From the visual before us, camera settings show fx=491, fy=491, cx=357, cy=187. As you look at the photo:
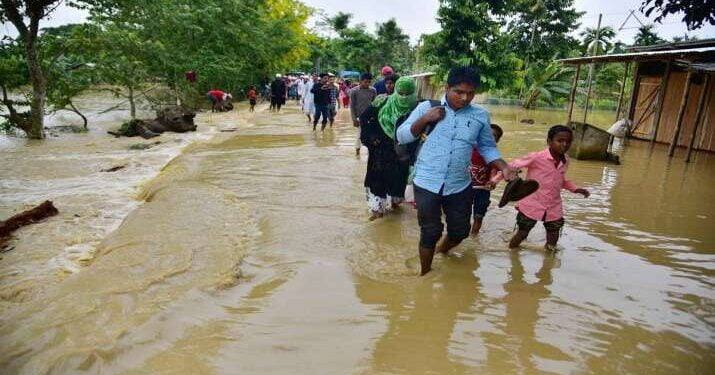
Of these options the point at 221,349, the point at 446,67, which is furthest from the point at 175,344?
the point at 446,67

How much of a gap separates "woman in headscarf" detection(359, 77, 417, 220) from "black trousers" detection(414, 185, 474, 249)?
154cm

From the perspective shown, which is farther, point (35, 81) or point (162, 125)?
point (162, 125)

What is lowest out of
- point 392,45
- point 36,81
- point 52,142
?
point 52,142

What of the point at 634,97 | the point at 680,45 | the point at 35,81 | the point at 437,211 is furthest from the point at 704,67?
the point at 35,81

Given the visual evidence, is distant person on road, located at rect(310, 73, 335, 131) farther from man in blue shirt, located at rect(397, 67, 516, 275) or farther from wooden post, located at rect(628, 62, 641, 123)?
wooden post, located at rect(628, 62, 641, 123)

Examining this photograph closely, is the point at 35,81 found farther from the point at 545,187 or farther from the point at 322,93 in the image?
the point at 545,187

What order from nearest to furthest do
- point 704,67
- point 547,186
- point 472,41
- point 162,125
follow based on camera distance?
point 547,186 < point 704,67 < point 162,125 < point 472,41

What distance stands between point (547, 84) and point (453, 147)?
95.8ft

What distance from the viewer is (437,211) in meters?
3.55

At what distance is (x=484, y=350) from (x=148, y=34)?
624 inches

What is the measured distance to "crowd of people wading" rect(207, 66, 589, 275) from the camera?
345 cm

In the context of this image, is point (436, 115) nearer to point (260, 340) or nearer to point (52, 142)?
point (260, 340)

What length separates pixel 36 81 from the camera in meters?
12.6

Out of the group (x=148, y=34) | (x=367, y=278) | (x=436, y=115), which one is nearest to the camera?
(x=436, y=115)
